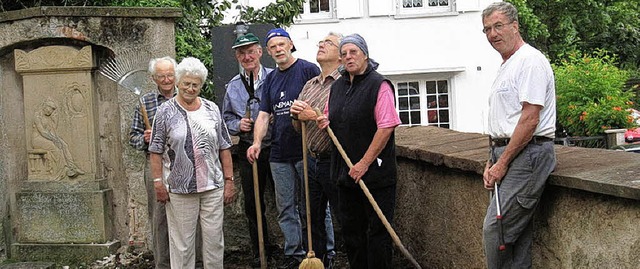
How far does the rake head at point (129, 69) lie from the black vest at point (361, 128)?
6.65 ft

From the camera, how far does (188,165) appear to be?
5.62 m

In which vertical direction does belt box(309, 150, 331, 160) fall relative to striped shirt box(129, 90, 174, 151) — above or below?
below

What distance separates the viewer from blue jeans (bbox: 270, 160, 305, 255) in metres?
6.34

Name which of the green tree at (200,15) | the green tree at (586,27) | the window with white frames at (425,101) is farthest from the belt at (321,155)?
the green tree at (586,27)

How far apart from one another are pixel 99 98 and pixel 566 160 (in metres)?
4.13

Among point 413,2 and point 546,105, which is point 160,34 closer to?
point 546,105

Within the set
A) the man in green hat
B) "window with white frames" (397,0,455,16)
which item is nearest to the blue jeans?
the man in green hat

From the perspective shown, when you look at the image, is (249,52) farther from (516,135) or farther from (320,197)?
(516,135)

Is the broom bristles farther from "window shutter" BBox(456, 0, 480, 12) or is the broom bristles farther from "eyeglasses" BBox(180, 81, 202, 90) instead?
"window shutter" BBox(456, 0, 480, 12)

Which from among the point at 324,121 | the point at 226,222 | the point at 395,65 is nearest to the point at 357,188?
the point at 324,121

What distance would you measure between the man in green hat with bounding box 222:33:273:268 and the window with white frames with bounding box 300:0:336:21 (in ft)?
39.9

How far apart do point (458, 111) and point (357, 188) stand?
46.0 feet

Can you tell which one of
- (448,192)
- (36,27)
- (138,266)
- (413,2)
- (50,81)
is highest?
(413,2)

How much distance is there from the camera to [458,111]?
63.2 ft
